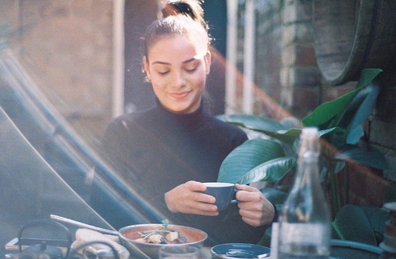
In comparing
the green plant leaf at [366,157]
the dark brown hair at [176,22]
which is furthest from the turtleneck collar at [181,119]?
the green plant leaf at [366,157]

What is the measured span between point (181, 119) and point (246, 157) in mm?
301

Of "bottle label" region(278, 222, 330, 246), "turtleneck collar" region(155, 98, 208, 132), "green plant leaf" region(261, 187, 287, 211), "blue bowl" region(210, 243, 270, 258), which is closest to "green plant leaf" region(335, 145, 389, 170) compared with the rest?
"green plant leaf" region(261, 187, 287, 211)

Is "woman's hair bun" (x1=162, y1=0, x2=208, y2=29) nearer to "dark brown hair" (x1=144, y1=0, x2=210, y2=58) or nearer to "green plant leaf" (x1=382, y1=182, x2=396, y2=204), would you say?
"dark brown hair" (x1=144, y1=0, x2=210, y2=58)

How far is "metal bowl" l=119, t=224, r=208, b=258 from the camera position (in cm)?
90

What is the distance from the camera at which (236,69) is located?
6195mm

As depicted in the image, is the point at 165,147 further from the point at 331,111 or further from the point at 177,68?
the point at 331,111

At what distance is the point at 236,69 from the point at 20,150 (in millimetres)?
4990

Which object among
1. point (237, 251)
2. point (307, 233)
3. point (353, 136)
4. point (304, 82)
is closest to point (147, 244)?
point (237, 251)

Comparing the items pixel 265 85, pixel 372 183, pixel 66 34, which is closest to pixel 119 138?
pixel 372 183

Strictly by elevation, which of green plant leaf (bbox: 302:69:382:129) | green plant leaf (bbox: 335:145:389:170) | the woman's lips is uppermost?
the woman's lips

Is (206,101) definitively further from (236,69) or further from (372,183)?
(236,69)

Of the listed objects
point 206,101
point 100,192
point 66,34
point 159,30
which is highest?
point 66,34

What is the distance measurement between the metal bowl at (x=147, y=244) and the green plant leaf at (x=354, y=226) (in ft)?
1.82

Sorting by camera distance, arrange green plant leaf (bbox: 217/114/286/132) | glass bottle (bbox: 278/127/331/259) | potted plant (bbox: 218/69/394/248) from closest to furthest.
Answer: glass bottle (bbox: 278/127/331/259) < potted plant (bbox: 218/69/394/248) < green plant leaf (bbox: 217/114/286/132)
